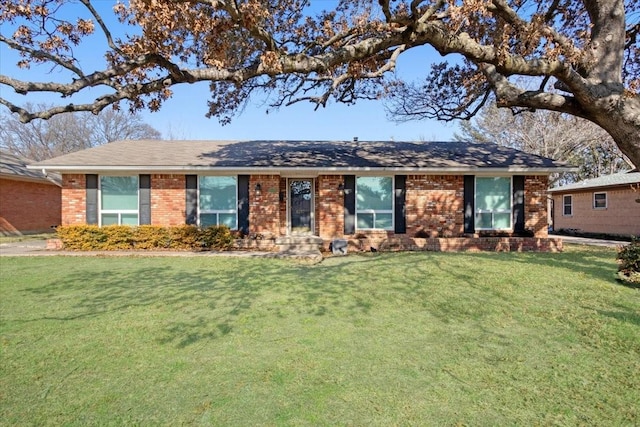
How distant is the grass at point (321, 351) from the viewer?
2.75 m

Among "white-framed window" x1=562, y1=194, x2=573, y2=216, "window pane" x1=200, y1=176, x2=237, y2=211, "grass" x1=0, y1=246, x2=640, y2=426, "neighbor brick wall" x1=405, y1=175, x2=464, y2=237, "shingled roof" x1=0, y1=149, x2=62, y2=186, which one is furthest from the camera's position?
"white-framed window" x1=562, y1=194, x2=573, y2=216

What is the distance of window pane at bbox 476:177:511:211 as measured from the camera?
42.4 feet

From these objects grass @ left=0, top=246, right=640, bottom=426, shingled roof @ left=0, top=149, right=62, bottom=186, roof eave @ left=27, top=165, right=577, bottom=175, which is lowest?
grass @ left=0, top=246, right=640, bottom=426

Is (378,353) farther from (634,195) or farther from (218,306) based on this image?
(634,195)

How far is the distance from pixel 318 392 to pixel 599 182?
896 inches

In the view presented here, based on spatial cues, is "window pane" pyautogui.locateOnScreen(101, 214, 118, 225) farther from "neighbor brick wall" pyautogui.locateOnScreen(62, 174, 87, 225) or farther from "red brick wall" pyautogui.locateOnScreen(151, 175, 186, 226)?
"red brick wall" pyautogui.locateOnScreen(151, 175, 186, 226)

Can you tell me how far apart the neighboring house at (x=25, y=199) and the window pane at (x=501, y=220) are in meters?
19.6

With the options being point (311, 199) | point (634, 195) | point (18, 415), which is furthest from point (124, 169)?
point (634, 195)

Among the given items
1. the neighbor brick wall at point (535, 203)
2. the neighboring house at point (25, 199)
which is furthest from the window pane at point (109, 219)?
the neighbor brick wall at point (535, 203)

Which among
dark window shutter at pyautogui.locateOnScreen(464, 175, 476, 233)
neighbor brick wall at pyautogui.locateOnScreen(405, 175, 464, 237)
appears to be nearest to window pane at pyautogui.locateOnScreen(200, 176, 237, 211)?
neighbor brick wall at pyautogui.locateOnScreen(405, 175, 464, 237)

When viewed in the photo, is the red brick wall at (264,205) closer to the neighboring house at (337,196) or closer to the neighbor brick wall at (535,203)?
the neighboring house at (337,196)

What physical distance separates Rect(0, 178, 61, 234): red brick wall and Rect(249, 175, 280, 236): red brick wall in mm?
13413

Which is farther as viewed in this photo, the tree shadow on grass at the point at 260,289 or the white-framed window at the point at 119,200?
the white-framed window at the point at 119,200

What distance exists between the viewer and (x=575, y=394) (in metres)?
2.95
